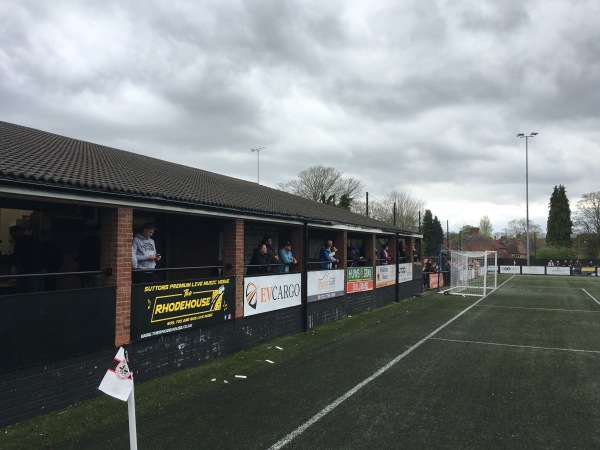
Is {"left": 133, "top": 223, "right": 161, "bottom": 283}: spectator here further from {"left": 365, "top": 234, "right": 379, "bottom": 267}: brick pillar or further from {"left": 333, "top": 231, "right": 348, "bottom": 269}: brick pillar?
{"left": 365, "top": 234, "right": 379, "bottom": 267}: brick pillar

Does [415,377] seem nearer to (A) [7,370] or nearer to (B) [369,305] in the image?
(A) [7,370]

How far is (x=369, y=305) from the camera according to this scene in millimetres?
Answer: 15906

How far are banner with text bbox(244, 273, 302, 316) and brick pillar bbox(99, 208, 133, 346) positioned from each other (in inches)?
121

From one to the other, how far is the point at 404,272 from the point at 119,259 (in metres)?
15.8

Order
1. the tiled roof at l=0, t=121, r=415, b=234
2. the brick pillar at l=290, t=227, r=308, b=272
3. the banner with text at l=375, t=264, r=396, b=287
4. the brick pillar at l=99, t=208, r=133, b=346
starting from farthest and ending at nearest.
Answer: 1. the banner with text at l=375, t=264, r=396, b=287
2. the brick pillar at l=290, t=227, r=308, b=272
3. the brick pillar at l=99, t=208, r=133, b=346
4. the tiled roof at l=0, t=121, r=415, b=234

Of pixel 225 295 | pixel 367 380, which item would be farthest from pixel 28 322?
pixel 367 380

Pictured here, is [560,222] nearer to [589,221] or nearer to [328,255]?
[589,221]

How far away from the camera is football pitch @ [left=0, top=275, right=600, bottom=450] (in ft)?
15.3

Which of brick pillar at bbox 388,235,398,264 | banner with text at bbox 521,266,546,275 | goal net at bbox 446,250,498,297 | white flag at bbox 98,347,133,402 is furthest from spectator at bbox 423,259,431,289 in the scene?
banner with text at bbox 521,266,546,275

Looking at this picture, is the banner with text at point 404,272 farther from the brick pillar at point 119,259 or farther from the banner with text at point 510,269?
the banner with text at point 510,269

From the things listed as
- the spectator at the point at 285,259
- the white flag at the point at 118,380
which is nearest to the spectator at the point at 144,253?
the white flag at the point at 118,380

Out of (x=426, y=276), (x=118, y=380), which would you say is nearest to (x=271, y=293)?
(x=118, y=380)

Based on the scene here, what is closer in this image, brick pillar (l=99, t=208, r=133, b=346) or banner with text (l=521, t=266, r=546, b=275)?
brick pillar (l=99, t=208, r=133, b=346)

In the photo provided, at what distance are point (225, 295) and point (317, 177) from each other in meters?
47.9
